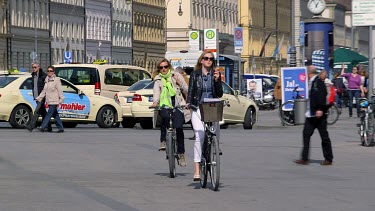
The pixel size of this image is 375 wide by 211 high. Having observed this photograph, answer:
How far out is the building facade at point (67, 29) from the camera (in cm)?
11700

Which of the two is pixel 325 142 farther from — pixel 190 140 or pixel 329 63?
pixel 329 63

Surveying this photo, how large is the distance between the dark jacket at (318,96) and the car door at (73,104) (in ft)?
52.9

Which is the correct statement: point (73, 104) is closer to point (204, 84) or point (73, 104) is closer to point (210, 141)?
point (204, 84)

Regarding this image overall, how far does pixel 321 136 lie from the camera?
80.3 ft

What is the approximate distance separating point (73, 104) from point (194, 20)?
110913 mm

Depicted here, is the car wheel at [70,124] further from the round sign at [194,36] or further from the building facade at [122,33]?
the building facade at [122,33]

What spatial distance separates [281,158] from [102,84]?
1969 cm

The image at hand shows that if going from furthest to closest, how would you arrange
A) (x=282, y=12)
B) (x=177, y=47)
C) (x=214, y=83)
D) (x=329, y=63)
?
(x=282, y=12), (x=177, y=47), (x=329, y=63), (x=214, y=83)

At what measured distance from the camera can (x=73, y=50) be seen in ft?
394

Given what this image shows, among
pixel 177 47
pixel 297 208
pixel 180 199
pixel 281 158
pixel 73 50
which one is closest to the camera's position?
pixel 297 208

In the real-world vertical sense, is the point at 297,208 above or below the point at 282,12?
below

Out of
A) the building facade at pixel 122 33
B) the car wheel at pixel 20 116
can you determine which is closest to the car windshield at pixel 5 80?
the car wheel at pixel 20 116

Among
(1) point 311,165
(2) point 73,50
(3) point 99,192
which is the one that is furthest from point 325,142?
(2) point 73,50

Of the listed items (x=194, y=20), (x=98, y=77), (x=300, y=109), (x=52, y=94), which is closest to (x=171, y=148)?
(x=52, y=94)
